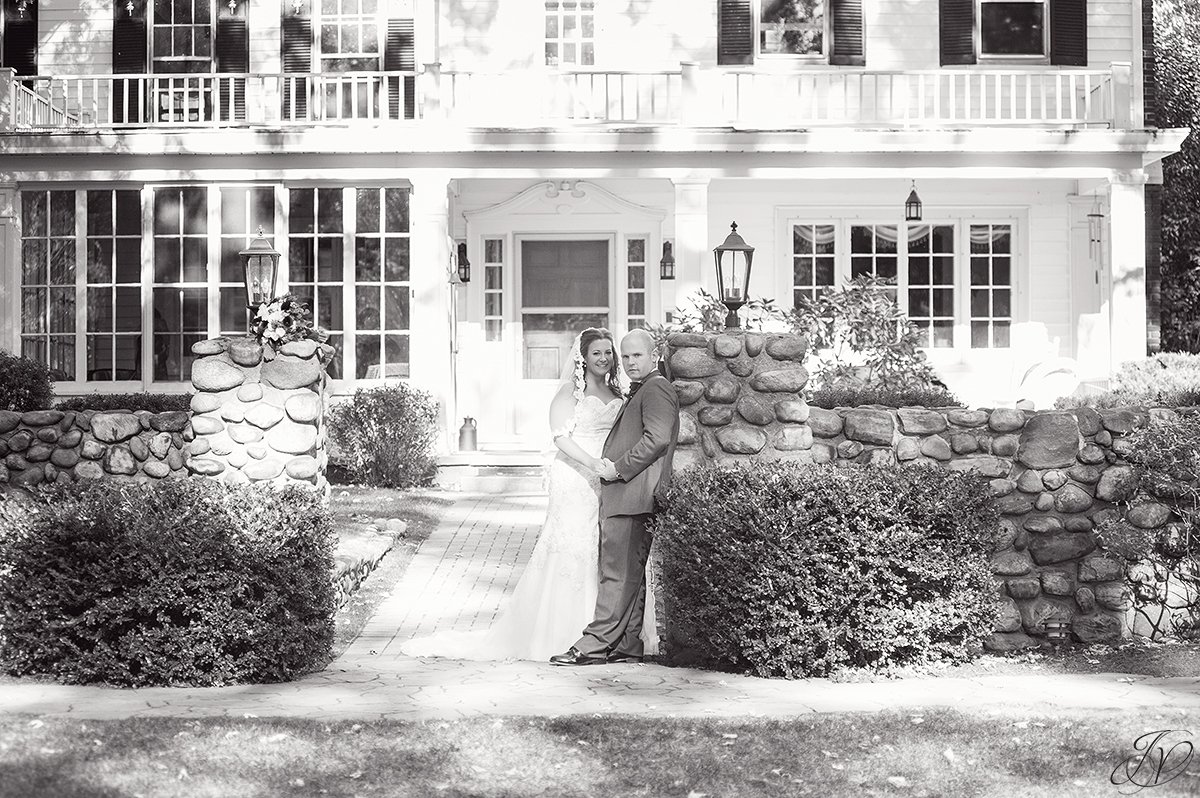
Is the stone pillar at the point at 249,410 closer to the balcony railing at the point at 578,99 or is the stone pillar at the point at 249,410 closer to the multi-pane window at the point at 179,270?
the balcony railing at the point at 578,99

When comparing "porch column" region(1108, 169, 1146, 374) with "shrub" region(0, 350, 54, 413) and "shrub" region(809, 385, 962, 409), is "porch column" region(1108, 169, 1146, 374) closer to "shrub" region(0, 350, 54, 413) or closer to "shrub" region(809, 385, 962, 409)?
"shrub" region(809, 385, 962, 409)

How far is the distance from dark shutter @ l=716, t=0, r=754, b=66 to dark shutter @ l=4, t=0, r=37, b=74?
28.1 feet

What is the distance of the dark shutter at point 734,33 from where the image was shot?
59.6 feet

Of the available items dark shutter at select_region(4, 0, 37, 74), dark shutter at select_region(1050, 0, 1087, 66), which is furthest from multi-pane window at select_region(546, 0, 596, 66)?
dark shutter at select_region(4, 0, 37, 74)

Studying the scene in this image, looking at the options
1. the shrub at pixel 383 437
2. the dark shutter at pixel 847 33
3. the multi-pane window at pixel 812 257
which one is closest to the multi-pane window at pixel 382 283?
the shrub at pixel 383 437

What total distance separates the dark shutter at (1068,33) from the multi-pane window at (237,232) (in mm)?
9676

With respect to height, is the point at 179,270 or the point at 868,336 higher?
the point at 179,270

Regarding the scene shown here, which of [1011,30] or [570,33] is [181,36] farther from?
[1011,30]

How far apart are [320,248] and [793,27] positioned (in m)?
6.50

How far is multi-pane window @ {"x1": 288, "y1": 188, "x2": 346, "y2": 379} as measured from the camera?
17203mm

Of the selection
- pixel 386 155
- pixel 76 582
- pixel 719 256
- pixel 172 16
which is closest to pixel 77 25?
pixel 172 16

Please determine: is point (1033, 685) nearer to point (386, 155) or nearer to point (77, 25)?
point (386, 155)

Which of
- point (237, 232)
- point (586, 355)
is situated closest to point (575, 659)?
point (586, 355)

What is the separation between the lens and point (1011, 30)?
18500mm
